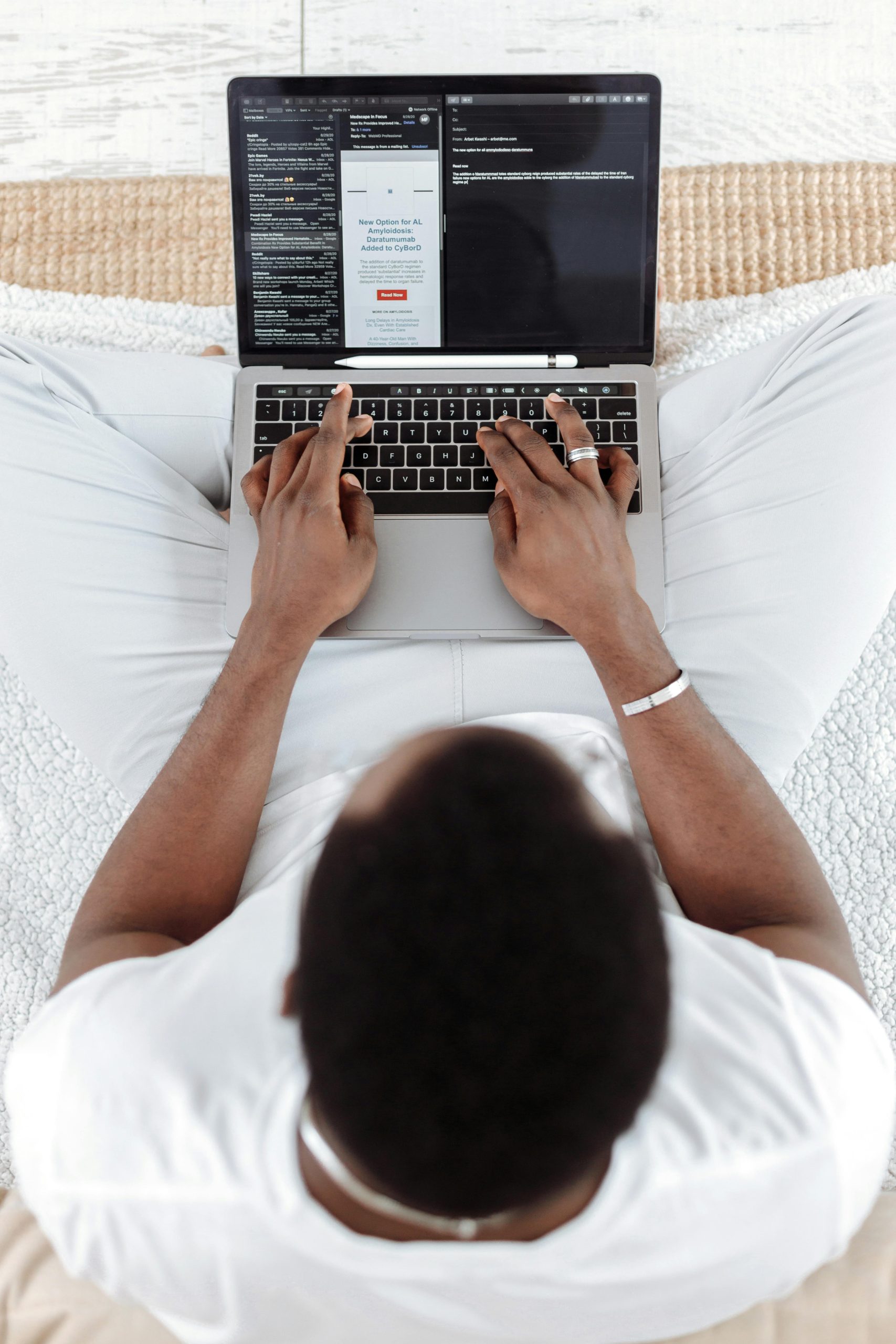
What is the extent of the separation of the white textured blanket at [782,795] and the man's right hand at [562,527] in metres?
0.36

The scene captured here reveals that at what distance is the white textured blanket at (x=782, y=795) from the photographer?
990 millimetres

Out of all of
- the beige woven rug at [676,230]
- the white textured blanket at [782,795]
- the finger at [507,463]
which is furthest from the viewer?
the beige woven rug at [676,230]

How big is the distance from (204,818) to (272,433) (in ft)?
1.20

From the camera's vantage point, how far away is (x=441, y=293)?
0.86m

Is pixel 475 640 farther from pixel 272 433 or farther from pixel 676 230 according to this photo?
pixel 676 230

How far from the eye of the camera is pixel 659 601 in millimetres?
835

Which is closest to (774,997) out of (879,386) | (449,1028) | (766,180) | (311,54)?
(449,1028)

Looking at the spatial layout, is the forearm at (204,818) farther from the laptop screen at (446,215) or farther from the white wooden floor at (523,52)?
the white wooden floor at (523,52)

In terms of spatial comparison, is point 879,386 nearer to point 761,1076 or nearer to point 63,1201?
point 761,1076

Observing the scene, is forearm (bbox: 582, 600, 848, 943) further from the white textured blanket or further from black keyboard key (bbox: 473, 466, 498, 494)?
the white textured blanket

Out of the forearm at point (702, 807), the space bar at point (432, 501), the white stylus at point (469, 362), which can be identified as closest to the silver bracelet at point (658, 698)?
the forearm at point (702, 807)

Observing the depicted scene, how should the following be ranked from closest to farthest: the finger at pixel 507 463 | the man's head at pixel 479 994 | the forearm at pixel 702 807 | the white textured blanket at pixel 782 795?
the man's head at pixel 479 994 → the forearm at pixel 702 807 → the finger at pixel 507 463 → the white textured blanket at pixel 782 795

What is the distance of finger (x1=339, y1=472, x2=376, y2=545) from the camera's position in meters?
0.80

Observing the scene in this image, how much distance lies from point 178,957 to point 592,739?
387 millimetres
